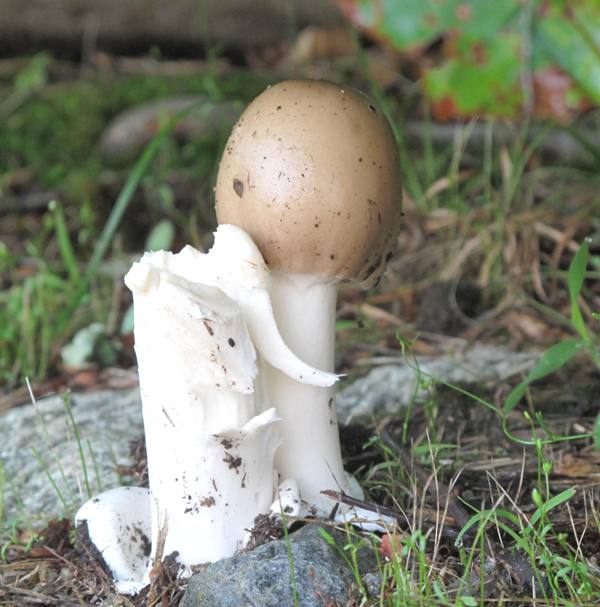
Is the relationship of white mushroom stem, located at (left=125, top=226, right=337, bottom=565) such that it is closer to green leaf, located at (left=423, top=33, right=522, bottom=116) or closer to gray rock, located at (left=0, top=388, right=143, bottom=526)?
gray rock, located at (left=0, top=388, right=143, bottom=526)

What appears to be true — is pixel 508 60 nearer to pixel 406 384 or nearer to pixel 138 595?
pixel 406 384

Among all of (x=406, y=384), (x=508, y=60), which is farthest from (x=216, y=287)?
(x=508, y=60)

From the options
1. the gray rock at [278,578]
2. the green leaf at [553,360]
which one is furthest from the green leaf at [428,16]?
the gray rock at [278,578]

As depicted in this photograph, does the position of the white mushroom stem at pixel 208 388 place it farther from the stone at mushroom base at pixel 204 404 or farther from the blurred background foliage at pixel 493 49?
the blurred background foliage at pixel 493 49

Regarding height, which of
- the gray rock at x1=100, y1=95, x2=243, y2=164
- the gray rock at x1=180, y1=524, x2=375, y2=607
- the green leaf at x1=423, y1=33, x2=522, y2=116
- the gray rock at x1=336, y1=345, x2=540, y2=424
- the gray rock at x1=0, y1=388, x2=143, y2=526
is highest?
the green leaf at x1=423, y1=33, x2=522, y2=116

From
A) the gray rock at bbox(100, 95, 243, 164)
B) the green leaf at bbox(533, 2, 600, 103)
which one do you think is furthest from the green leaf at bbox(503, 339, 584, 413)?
the gray rock at bbox(100, 95, 243, 164)

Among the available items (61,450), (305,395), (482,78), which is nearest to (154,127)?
(482,78)

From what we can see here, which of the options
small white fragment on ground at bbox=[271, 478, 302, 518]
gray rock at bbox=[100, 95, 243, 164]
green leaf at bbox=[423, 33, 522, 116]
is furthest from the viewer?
gray rock at bbox=[100, 95, 243, 164]
